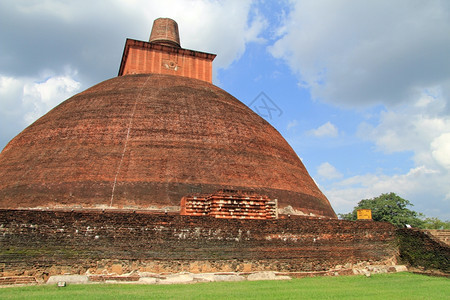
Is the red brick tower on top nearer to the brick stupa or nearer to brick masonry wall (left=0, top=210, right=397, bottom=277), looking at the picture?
the brick stupa

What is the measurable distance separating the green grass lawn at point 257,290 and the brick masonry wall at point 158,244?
907 mm

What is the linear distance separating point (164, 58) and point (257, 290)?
46.9 feet

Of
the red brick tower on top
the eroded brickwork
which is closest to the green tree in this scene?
the red brick tower on top

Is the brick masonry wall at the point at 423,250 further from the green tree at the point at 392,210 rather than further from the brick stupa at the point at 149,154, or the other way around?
the green tree at the point at 392,210

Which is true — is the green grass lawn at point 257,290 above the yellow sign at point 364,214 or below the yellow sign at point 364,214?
below

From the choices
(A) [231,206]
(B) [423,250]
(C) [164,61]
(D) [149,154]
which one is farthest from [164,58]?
(B) [423,250]

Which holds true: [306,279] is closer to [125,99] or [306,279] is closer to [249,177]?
[249,177]

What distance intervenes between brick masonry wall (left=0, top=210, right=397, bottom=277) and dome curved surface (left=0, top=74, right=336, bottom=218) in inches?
122

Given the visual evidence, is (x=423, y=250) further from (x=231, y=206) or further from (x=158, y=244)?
(x=158, y=244)

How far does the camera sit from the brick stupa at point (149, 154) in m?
12.1

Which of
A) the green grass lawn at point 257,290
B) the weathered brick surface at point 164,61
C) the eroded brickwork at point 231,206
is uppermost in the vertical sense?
the weathered brick surface at point 164,61

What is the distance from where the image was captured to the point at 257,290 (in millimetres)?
7102

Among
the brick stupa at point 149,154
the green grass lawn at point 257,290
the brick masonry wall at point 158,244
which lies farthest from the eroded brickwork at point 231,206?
the green grass lawn at point 257,290

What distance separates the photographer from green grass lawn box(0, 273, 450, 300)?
631 cm
